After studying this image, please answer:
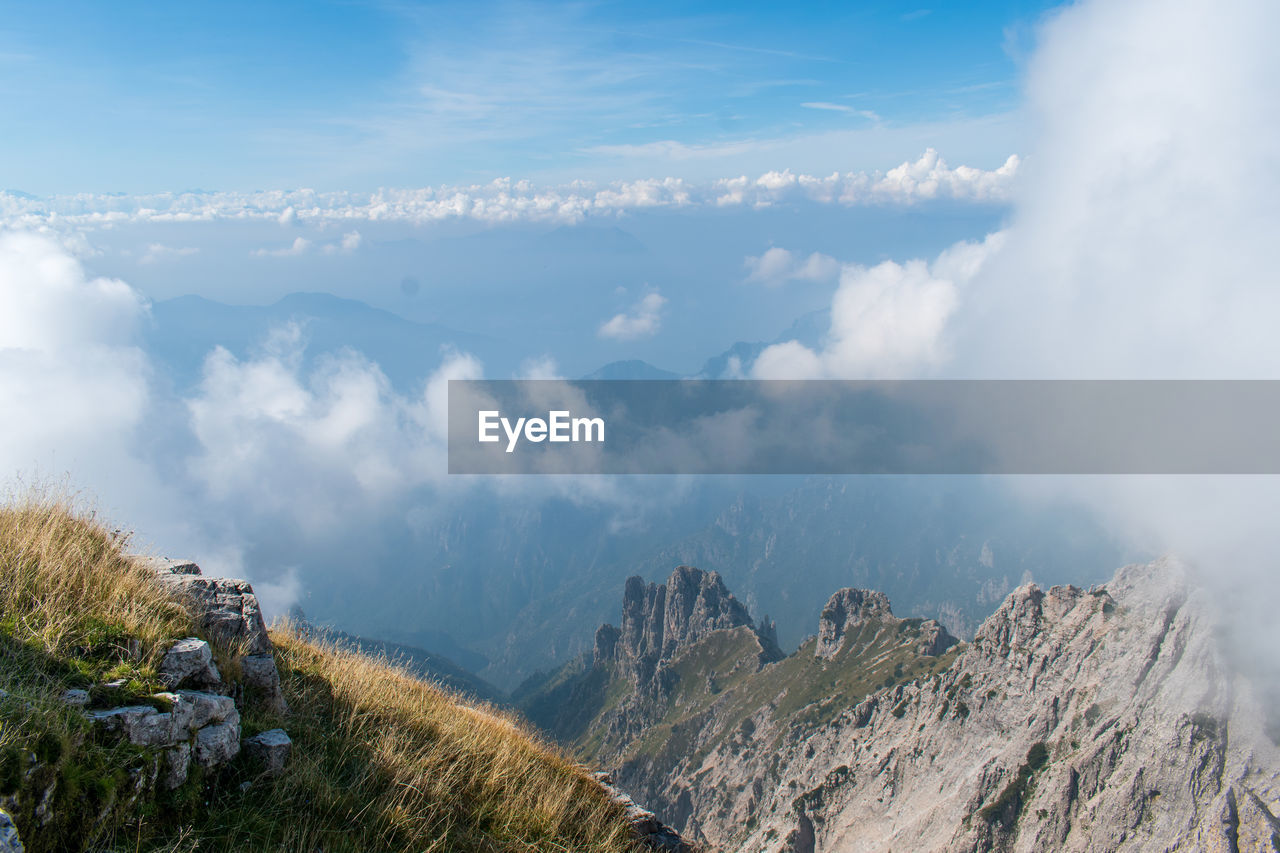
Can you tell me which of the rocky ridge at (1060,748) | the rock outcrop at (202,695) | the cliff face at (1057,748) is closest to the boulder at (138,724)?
the rock outcrop at (202,695)

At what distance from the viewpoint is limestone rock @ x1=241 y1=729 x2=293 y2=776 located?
856 cm

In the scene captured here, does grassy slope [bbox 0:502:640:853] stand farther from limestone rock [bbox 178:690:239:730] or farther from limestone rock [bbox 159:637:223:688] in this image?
limestone rock [bbox 178:690:239:730]

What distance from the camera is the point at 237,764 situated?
8414mm

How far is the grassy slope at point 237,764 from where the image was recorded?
643cm

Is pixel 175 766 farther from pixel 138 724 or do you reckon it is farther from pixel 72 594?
pixel 72 594

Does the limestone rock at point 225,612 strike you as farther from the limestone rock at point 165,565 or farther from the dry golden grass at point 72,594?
the dry golden grass at point 72,594

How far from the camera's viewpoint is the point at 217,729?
8.02 meters

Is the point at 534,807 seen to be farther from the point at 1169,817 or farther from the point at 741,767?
the point at 741,767

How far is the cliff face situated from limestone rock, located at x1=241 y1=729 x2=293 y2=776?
132 m

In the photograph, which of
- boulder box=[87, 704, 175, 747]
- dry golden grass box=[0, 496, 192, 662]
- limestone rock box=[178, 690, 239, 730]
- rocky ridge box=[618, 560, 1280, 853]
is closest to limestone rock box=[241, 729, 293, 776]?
limestone rock box=[178, 690, 239, 730]

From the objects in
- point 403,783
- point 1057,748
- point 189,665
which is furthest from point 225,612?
point 1057,748

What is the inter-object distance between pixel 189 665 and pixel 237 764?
1515mm

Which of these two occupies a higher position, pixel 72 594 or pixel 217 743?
pixel 72 594

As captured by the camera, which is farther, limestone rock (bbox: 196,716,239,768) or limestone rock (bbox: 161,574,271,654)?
limestone rock (bbox: 161,574,271,654)
